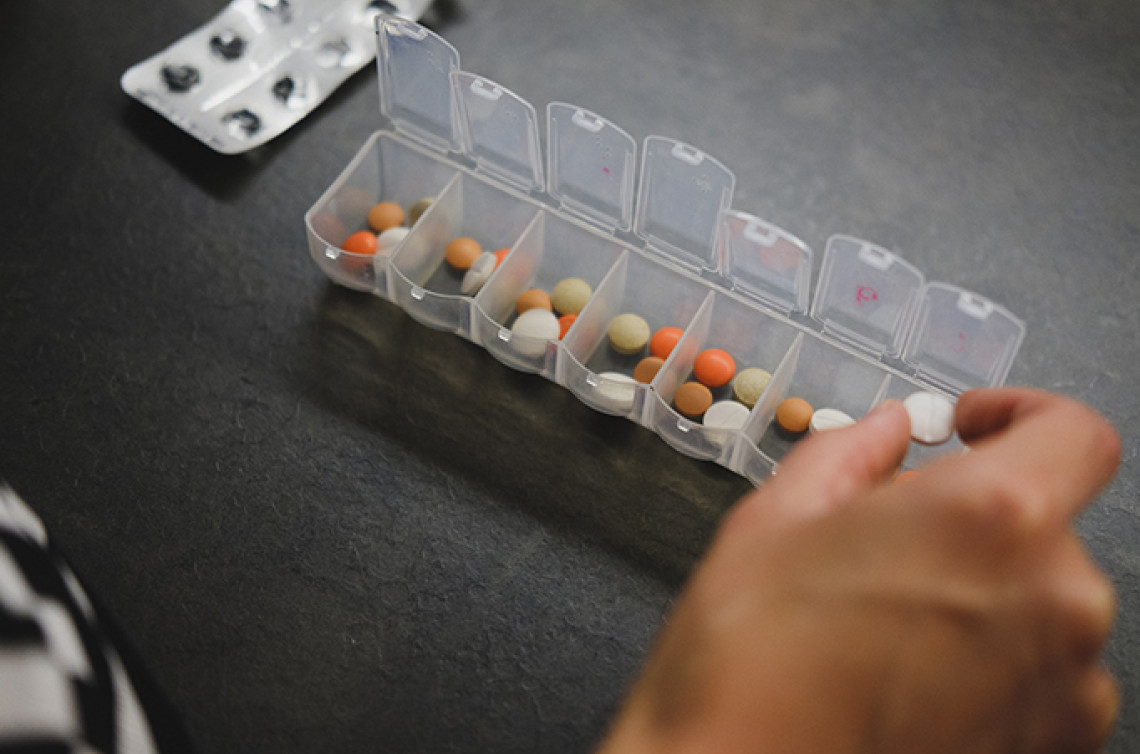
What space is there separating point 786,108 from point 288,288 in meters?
0.76

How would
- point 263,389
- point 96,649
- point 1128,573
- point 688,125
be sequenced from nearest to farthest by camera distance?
1. point 96,649
2. point 1128,573
3. point 263,389
4. point 688,125

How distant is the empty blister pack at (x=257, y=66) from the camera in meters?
1.51

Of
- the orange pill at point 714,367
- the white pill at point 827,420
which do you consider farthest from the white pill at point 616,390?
the white pill at point 827,420

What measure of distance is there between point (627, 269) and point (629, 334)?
84 mm

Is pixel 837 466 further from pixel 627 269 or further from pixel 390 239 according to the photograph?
pixel 390 239

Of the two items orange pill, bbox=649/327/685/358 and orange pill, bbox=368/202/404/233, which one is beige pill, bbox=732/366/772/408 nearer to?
orange pill, bbox=649/327/685/358

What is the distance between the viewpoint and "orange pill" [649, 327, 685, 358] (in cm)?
130

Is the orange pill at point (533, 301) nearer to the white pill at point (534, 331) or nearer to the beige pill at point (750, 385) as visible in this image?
the white pill at point (534, 331)

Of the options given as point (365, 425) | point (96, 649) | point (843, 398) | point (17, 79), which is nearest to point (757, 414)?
point (843, 398)

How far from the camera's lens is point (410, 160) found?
141 centimetres

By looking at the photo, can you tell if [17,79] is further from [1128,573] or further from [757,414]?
[1128,573]

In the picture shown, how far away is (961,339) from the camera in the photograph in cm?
116

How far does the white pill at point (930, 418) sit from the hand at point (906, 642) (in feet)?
1.97

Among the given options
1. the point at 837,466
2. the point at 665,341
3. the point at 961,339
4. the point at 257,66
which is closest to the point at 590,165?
the point at 665,341
